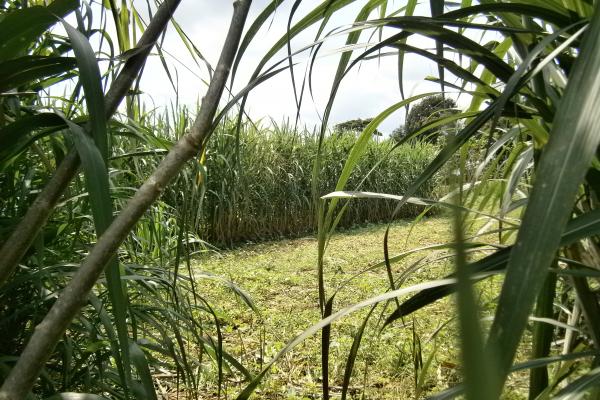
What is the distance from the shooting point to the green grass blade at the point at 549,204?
7.9 inches

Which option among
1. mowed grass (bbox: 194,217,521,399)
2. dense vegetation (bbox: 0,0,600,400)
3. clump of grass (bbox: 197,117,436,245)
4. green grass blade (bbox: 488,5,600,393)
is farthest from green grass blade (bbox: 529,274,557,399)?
clump of grass (bbox: 197,117,436,245)

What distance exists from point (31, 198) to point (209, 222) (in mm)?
5040

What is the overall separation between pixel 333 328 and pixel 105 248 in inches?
96.3

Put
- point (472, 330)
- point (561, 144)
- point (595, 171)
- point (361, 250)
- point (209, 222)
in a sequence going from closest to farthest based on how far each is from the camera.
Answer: point (472, 330) → point (561, 144) → point (595, 171) → point (361, 250) → point (209, 222)

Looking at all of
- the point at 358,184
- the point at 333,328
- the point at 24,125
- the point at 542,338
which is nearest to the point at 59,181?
the point at 24,125

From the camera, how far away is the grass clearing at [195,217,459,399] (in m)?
1.83

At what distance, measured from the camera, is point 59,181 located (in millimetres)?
497

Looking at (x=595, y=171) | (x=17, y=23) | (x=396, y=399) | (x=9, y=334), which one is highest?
(x=17, y=23)

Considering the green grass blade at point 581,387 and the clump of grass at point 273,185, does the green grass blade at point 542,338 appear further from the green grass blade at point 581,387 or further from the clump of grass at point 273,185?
the clump of grass at point 273,185

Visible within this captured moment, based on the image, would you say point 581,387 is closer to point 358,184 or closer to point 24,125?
point 358,184

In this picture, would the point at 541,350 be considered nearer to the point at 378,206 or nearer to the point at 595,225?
the point at 595,225

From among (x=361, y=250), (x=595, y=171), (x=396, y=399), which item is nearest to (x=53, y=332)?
(x=595, y=171)

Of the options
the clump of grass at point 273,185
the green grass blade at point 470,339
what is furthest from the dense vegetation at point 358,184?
the clump of grass at point 273,185

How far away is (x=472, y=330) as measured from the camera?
4.2 inches
